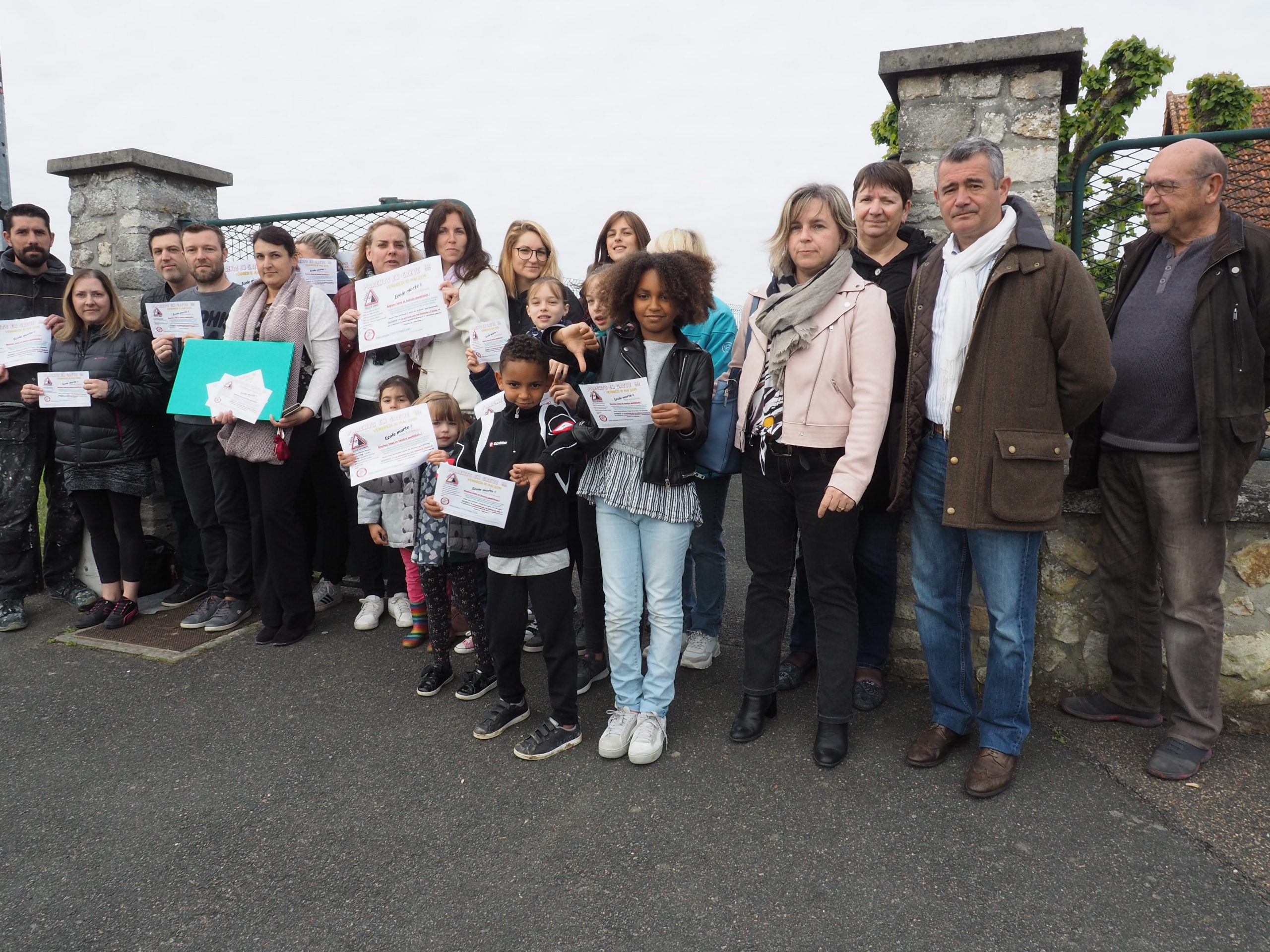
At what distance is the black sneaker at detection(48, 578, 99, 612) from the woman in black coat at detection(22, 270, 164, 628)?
256 mm

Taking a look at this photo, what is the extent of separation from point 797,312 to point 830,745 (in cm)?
167

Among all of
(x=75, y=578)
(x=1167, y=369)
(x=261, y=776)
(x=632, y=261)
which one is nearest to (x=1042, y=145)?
(x=1167, y=369)

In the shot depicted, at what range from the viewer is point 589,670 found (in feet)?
12.4

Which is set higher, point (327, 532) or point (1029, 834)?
point (327, 532)

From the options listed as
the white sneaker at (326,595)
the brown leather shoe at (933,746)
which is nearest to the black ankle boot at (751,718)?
the brown leather shoe at (933,746)

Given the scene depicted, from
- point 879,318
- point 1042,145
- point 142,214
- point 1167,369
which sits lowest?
point 1167,369

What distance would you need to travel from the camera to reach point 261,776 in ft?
10.2

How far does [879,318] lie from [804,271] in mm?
356

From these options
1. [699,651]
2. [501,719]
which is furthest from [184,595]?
[699,651]

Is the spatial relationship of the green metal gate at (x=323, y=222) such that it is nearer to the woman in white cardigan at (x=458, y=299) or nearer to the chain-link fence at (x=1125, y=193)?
the woman in white cardigan at (x=458, y=299)

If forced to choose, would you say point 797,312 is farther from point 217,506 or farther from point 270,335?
point 217,506

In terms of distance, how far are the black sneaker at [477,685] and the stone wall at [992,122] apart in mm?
2922

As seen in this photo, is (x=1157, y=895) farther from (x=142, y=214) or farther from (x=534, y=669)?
(x=142, y=214)

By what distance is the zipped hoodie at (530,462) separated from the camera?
3.16 meters
